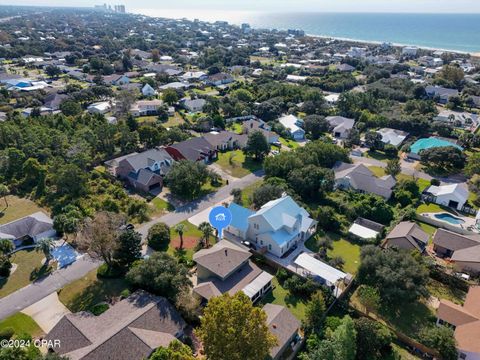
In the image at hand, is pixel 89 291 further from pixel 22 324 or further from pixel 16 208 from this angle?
pixel 16 208

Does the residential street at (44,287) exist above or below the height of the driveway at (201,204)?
above

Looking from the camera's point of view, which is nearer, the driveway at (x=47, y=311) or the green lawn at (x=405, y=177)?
the driveway at (x=47, y=311)

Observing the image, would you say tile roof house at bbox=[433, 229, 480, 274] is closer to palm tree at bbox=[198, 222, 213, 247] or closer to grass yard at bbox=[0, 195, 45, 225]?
palm tree at bbox=[198, 222, 213, 247]

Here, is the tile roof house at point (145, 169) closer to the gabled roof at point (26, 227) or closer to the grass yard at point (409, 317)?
the gabled roof at point (26, 227)

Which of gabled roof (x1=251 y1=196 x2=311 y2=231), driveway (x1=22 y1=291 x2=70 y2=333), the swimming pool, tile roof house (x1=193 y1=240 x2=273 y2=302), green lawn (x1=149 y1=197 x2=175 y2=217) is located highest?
gabled roof (x1=251 y1=196 x2=311 y2=231)

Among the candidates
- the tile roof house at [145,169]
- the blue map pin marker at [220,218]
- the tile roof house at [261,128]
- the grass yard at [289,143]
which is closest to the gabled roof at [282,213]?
the blue map pin marker at [220,218]

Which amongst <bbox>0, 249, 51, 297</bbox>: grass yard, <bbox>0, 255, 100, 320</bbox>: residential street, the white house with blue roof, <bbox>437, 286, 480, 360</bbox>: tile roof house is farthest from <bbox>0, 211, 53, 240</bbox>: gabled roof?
<bbox>437, 286, 480, 360</bbox>: tile roof house

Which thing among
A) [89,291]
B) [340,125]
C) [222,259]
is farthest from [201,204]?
[340,125]
